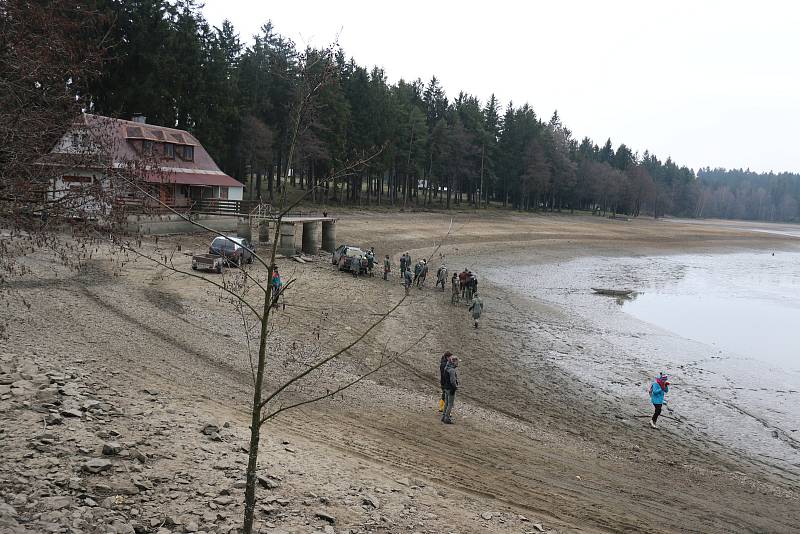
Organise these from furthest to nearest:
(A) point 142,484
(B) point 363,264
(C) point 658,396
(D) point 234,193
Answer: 1. (D) point 234,193
2. (B) point 363,264
3. (C) point 658,396
4. (A) point 142,484

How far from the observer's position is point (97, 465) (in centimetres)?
821

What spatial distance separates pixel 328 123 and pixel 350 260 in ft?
106

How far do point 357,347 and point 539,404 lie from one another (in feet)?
20.5

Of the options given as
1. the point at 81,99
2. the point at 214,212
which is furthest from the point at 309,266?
the point at 81,99

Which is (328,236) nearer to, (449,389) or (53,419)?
(449,389)

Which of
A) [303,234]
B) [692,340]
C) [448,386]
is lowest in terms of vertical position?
[692,340]

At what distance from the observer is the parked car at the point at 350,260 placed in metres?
32.9

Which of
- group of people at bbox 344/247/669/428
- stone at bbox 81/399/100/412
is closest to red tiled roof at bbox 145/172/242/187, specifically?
group of people at bbox 344/247/669/428

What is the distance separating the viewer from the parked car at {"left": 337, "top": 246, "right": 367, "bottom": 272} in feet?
108

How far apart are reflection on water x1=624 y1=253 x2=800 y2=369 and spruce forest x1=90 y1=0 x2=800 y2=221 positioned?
18.6m

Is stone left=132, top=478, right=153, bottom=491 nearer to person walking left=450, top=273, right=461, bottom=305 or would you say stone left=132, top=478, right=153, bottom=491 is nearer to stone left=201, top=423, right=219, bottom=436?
stone left=201, top=423, right=219, bottom=436

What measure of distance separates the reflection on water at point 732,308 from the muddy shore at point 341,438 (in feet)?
34.3

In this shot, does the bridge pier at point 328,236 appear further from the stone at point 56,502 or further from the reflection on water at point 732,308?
the stone at point 56,502

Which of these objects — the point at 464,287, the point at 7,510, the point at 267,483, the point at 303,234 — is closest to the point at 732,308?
the point at 464,287
